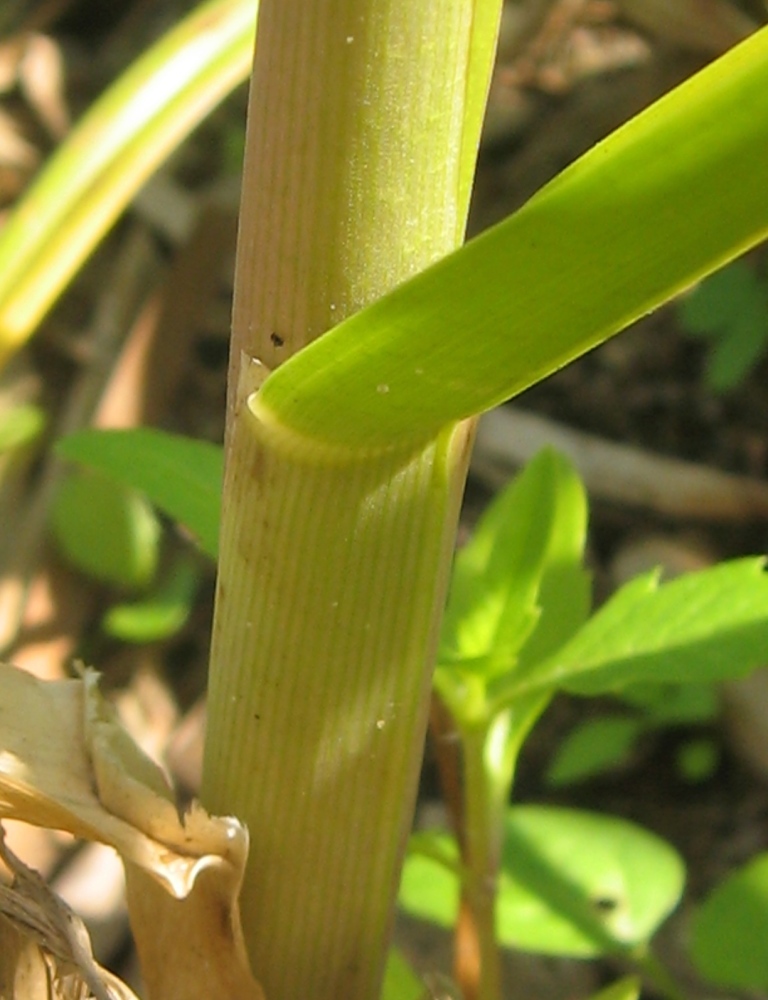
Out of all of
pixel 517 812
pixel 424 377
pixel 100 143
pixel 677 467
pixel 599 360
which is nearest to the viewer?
pixel 424 377

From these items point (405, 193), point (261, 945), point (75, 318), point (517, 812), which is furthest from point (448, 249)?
point (75, 318)

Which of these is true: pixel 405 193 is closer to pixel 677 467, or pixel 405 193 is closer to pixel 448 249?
pixel 448 249

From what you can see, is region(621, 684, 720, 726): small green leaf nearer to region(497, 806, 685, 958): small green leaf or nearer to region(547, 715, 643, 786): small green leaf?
region(547, 715, 643, 786): small green leaf

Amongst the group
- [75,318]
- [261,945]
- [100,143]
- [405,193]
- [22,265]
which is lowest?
[261,945]

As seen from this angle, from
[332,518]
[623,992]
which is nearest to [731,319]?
[623,992]

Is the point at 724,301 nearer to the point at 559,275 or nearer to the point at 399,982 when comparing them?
the point at 399,982

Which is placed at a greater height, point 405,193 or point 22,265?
point 22,265

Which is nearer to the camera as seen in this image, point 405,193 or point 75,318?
point 405,193
